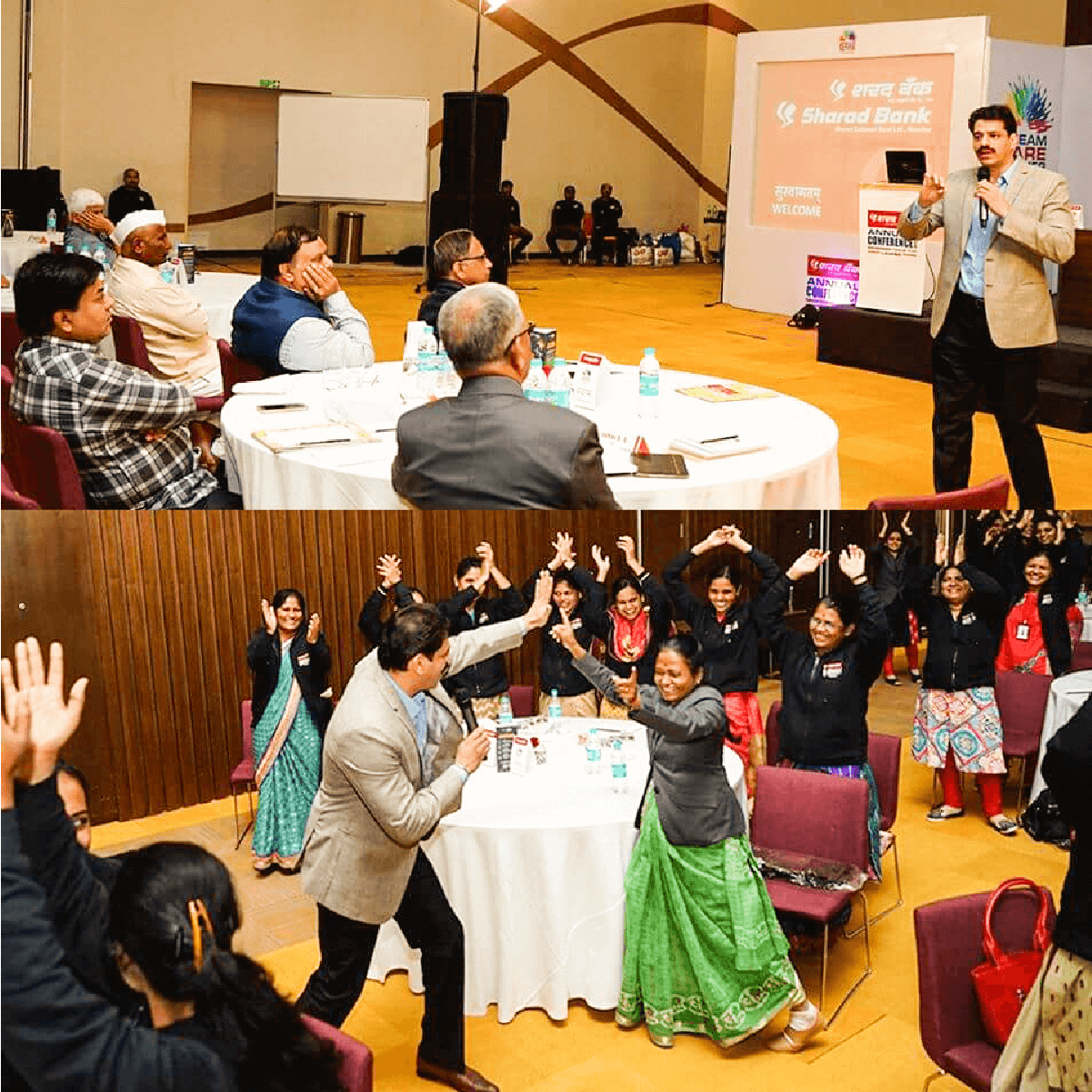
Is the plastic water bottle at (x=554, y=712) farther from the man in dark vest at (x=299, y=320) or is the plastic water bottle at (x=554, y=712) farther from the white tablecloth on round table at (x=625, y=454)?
the man in dark vest at (x=299, y=320)

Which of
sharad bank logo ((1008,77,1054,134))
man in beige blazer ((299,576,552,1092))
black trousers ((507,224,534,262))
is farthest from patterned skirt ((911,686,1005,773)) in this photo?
black trousers ((507,224,534,262))

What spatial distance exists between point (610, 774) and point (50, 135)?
248 centimetres

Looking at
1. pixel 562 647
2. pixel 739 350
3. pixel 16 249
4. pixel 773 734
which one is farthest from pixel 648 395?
pixel 739 350

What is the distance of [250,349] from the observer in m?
3.63

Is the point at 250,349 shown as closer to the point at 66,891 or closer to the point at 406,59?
the point at 406,59

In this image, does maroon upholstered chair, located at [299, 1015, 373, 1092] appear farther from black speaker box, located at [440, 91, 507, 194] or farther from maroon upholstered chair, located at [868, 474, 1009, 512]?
black speaker box, located at [440, 91, 507, 194]

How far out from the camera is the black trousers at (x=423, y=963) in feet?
8.61

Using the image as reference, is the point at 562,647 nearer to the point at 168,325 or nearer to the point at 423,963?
the point at 423,963

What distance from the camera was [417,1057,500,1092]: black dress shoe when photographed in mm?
2758

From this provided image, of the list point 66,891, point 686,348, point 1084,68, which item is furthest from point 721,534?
point 1084,68

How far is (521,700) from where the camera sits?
10.9 ft

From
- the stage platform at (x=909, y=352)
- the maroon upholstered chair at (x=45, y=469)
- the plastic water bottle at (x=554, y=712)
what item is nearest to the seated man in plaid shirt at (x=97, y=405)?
the maroon upholstered chair at (x=45, y=469)

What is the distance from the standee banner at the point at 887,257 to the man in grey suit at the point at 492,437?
236 inches

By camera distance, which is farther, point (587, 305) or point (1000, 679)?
point (587, 305)
